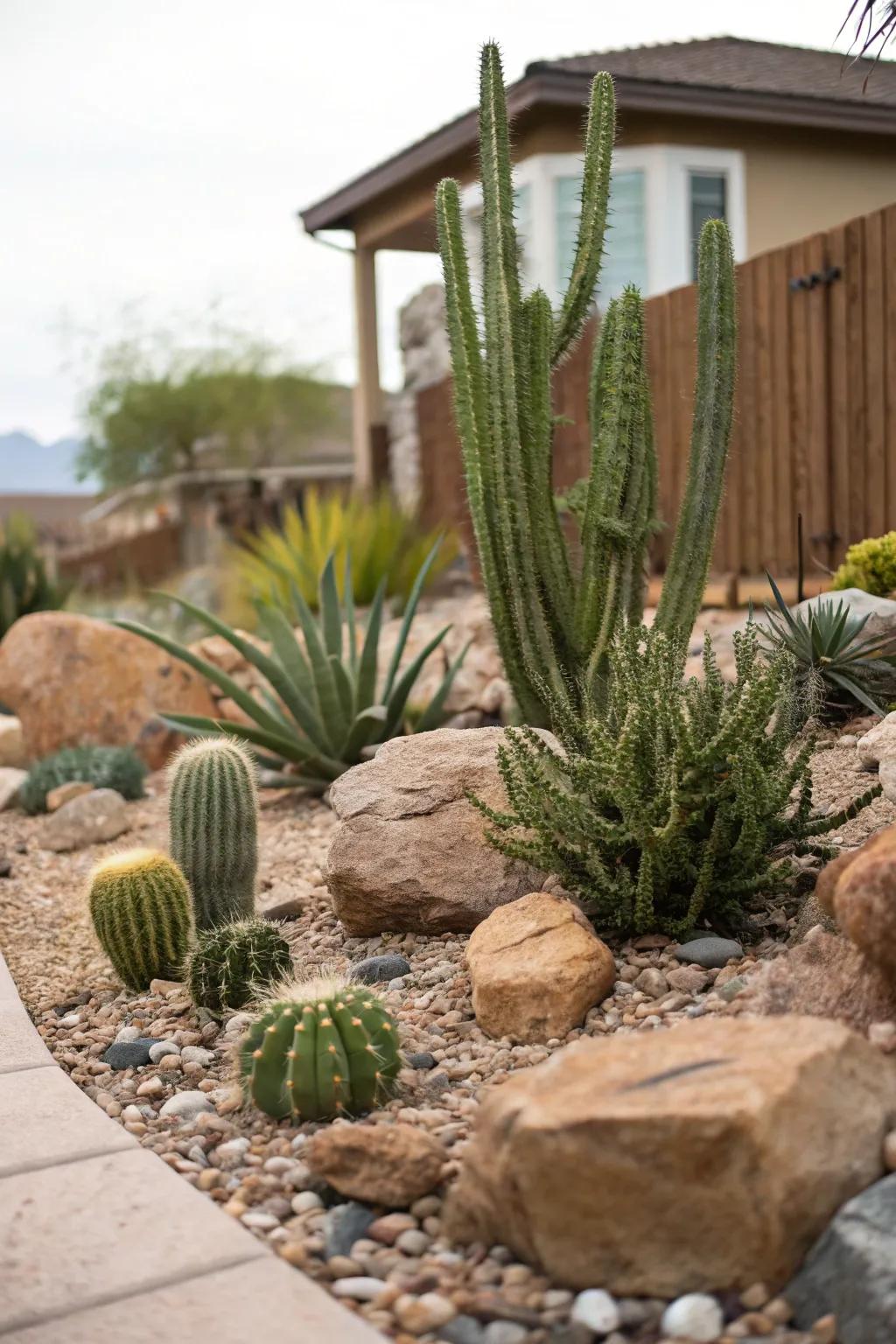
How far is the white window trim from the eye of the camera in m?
12.2

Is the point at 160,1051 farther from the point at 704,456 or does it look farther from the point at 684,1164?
the point at 704,456

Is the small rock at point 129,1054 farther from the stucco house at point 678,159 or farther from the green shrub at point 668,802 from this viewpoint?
the stucco house at point 678,159

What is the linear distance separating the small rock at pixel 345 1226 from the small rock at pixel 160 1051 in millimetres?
1211

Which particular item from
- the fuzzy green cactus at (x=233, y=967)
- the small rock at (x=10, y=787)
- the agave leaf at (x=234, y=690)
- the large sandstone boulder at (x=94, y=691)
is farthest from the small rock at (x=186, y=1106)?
the large sandstone boulder at (x=94, y=691)

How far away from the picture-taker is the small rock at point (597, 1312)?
7.96 feet

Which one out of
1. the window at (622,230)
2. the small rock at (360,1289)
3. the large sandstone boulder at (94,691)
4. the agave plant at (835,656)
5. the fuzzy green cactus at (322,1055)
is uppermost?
the window at (622,230)

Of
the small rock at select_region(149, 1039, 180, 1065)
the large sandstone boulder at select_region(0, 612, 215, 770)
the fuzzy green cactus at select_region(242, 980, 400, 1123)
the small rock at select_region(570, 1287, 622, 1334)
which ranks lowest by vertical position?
the small rock at select_region(149, 1039, 180, 1065)

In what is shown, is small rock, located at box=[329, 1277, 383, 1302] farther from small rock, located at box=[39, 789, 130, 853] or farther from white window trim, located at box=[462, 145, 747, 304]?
white window trim, located at box=[462, 145, 747, 304]

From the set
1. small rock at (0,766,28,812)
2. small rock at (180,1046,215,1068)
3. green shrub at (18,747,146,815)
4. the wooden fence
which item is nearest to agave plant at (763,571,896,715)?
the wooden fence

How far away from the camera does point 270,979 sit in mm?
4086

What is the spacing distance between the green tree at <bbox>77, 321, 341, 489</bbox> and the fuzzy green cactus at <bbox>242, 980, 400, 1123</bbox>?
74.4ft

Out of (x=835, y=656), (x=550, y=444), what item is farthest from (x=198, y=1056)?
(x=835, y=656)

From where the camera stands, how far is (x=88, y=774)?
8109mm

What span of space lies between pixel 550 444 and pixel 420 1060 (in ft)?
8.93
